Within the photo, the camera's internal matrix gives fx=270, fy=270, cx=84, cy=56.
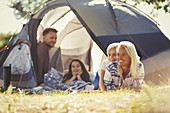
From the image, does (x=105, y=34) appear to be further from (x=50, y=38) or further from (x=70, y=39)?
(x=70, y=39)

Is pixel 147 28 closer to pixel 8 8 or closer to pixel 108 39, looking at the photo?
pixel 108 39

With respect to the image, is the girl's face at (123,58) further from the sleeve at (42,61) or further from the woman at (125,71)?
the sleeve at (42,61)

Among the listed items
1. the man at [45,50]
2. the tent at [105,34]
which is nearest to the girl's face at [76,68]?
the man at [45,50]

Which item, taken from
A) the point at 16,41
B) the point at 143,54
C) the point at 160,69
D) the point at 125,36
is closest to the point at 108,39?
the point at 125,36

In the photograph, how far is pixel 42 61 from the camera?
528cm

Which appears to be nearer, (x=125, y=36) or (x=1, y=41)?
(x=125, y=36)

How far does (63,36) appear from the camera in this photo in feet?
20.5

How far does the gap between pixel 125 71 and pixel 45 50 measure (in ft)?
8.63

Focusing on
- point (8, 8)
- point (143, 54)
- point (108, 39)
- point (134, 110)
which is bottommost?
point (134, 110)

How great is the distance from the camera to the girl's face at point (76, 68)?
17.6 feet

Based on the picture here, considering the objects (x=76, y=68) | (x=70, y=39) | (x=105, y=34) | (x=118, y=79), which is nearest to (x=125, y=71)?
(x=118, y=79)

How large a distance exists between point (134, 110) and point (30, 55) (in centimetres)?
364

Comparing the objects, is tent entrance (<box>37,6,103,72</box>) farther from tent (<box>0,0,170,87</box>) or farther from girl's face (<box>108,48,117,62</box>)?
girl's face (<box>108,48,117,62</box>)

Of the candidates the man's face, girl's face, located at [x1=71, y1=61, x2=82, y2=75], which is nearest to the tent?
the man's face
